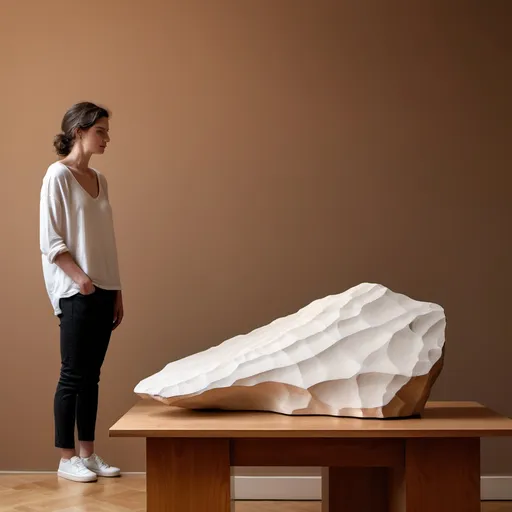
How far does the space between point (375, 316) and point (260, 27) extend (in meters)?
1.69

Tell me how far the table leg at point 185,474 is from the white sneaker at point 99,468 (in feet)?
4.34

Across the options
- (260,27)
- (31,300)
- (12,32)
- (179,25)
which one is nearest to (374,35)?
(260,27)

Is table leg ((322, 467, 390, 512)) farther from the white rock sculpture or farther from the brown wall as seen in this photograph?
the brown wall

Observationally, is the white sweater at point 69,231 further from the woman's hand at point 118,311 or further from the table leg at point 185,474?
the table leg at point 185,474

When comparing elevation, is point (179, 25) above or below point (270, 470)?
above

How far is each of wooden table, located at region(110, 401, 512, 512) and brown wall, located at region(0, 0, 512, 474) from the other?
4.74ft

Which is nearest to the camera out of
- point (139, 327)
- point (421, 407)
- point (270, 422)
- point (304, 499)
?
point (270, 422)

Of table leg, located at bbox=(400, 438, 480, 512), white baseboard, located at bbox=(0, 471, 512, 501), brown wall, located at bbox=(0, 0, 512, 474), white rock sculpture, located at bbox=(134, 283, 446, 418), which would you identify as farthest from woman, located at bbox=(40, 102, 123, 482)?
table leg, located at bbox=(400, 438, 480, 512)

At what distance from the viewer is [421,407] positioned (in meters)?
2.13

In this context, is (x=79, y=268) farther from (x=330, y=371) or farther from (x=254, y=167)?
(x=330, y=371)

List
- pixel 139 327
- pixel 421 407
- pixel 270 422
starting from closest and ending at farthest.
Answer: pixel 270 422, pixel 421 407, pixel 139 327

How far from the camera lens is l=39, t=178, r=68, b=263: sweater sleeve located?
290cm

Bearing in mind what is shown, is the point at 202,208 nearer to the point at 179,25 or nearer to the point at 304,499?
the point at 179,25

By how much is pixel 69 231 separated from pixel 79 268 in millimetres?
146
